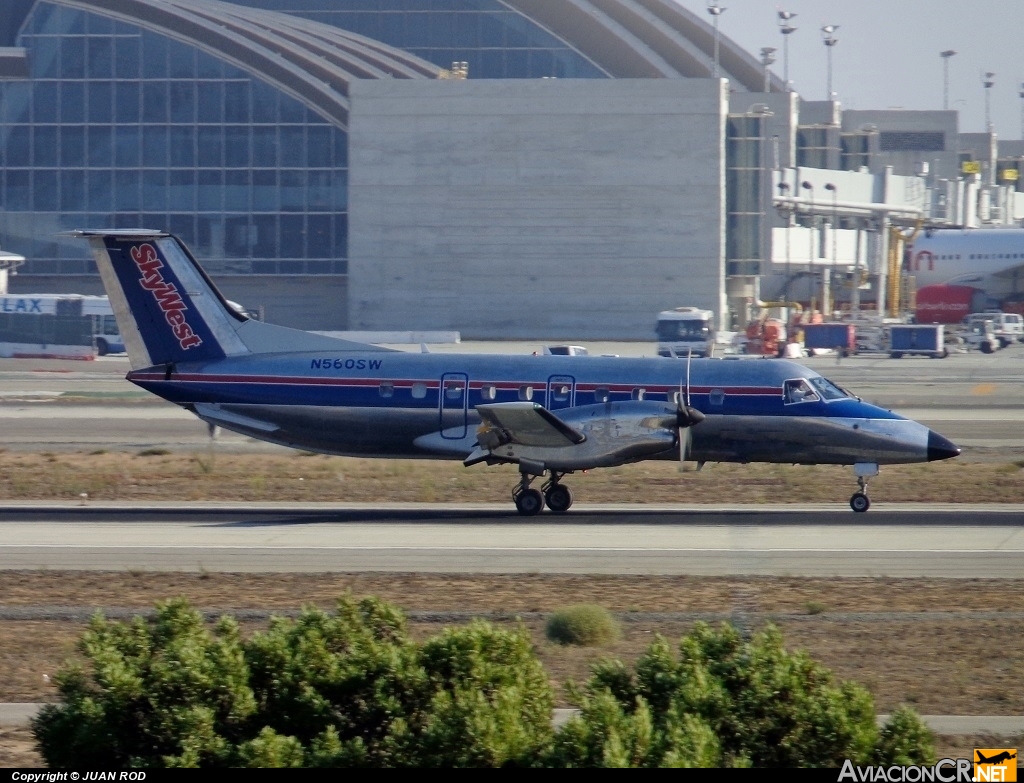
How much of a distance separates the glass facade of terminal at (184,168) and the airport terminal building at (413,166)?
0.15 metres

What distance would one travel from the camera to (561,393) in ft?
78.5

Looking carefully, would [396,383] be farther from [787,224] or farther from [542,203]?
[787,224]

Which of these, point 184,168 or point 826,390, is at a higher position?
point 184,168

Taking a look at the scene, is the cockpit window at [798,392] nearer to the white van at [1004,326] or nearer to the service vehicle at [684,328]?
the service vehicle at [684,328]

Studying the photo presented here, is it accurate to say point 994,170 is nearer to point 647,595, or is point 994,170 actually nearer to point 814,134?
point 814,134

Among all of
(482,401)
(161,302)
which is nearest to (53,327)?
(161,302)

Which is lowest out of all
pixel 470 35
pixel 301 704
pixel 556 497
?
pixel 556 497

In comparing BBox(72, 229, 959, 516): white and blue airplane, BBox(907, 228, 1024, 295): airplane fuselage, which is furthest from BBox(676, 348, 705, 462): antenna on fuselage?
BBox(907, 228, 1024, 295): airplane fuselage

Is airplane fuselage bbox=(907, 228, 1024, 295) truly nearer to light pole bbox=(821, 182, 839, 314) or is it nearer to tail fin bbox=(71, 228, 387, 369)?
light pole bbox=(821, 182, 839, 314)

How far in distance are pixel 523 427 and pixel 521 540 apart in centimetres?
292

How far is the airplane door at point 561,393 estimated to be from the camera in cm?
2386

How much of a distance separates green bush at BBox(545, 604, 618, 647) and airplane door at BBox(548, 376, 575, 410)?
1046 cm

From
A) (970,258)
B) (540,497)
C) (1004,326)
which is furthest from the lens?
(970,258)

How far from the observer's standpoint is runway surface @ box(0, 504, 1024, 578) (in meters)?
18.0
